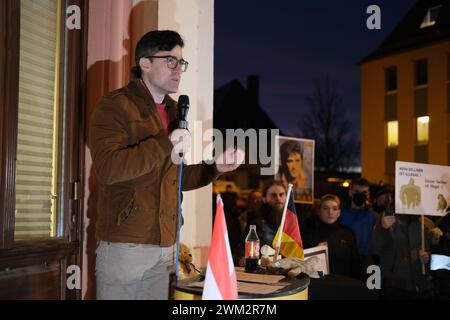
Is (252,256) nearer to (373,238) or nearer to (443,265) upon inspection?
(443,265)

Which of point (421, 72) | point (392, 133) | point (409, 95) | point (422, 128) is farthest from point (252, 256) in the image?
point (392, 133)

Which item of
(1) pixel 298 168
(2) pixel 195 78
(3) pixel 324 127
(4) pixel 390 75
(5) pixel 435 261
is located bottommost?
(5) pixel 435 261

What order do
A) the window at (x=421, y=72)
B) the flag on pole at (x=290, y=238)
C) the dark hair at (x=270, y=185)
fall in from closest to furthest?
the flag on pole at (x=290, y=238)
the dark hair at (x=270, y=185)
the window at (x=421, y=72)

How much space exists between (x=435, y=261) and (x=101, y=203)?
4143 mm

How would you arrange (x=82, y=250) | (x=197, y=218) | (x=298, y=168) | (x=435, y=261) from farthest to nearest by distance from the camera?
(x=298, y=168) < (x=435, y=261) < (x=197, y=218) < (x=82, y=250)

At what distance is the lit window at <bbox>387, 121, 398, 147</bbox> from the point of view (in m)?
28.4

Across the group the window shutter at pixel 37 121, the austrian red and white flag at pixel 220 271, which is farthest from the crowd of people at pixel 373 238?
the austrian red and white flag at pixel 220 271

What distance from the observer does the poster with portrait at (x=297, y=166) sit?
22.7 feet

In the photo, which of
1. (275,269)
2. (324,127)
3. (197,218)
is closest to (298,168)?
(197,218)

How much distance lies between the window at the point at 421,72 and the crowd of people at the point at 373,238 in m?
21.2

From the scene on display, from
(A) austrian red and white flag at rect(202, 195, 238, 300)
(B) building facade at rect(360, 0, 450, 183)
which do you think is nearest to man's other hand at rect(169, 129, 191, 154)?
(A) austrian red and white flag at rect(202, 195, 238, 300)

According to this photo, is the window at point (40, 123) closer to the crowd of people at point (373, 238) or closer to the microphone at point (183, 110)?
the microphone at point (183, 110)
